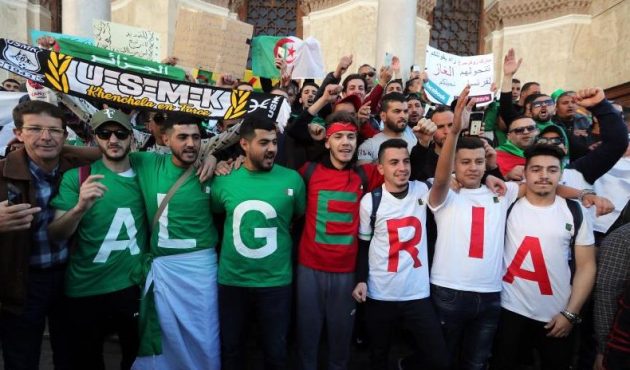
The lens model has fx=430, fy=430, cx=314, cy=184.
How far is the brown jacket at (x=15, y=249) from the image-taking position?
2.53 m

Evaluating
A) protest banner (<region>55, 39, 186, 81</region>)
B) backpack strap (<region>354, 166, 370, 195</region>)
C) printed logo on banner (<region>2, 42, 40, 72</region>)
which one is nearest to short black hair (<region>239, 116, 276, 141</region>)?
backpack strap (<region>354, 166, 370, 195</region>)

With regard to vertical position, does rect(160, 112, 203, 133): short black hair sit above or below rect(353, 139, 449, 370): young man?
above

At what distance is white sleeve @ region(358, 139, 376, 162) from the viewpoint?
3.80 metres

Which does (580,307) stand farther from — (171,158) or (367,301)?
(171,158)

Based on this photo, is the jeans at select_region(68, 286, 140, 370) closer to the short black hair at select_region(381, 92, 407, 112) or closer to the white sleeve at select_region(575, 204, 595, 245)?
the short black hair at select_region(381, 92, 407, 112)

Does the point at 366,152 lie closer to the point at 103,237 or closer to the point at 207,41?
the point at 103,237

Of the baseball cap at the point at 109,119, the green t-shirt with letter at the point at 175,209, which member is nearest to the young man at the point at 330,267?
the green t-shirt with letter at the point at 175,209

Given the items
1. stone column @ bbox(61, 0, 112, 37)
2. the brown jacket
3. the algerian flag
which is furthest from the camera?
stone column @ bbox(61, 0, 112, 37)

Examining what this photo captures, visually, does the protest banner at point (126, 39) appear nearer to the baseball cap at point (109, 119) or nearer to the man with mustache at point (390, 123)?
the baseball cap at point (109, 119)

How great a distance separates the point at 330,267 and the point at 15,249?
1980mm

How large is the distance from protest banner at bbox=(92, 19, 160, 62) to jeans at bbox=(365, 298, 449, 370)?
16.8 feet

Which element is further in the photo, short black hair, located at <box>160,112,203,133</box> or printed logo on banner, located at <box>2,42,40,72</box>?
printed logo on banner, located at <box>2,42,40,72</box>

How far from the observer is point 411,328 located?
3090 mm

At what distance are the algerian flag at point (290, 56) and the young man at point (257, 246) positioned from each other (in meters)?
2.77
